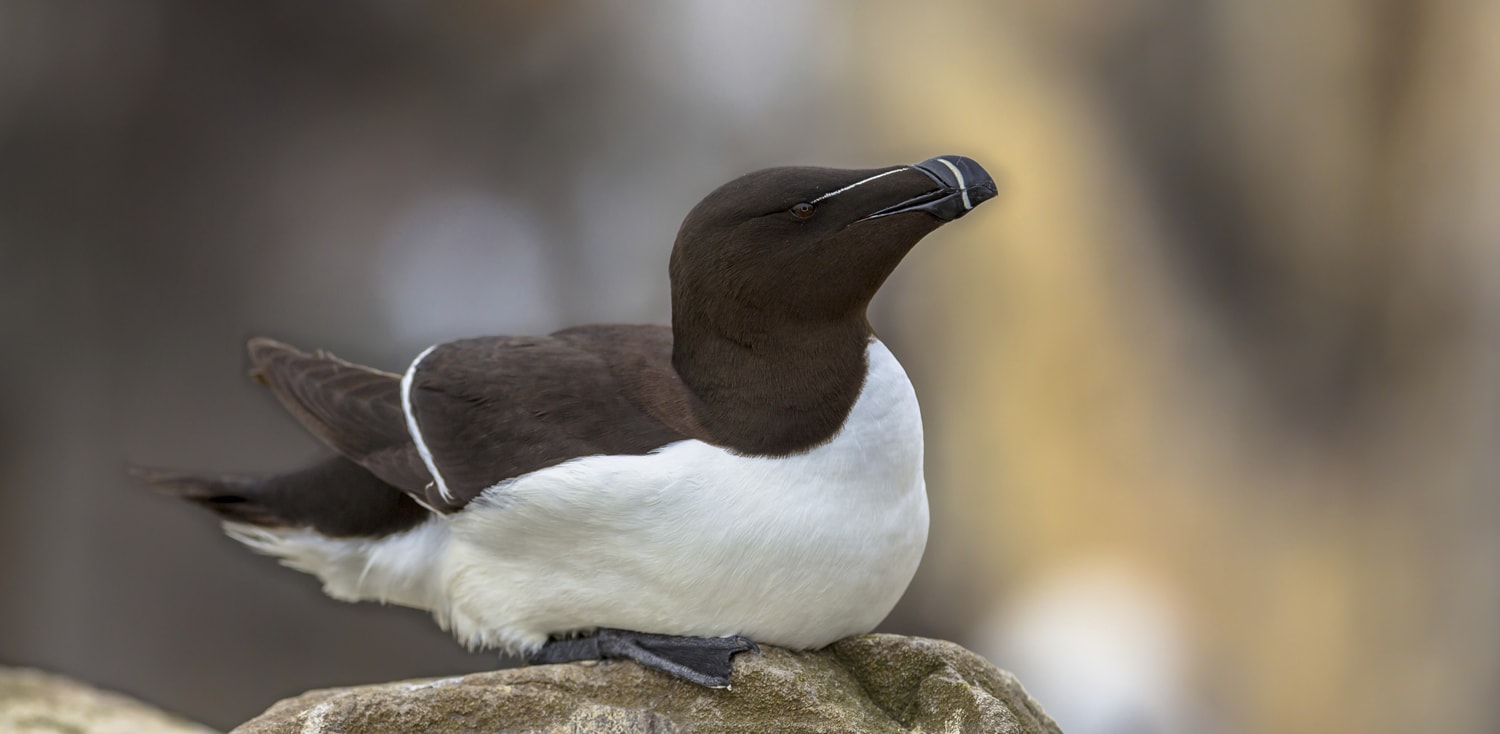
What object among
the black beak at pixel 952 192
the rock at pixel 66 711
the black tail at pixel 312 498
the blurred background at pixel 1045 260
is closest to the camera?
the black beak at pixel 952 192

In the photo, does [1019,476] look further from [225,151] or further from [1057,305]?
[225,151]

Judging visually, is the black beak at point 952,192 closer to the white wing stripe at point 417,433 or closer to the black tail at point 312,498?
the white wing stripe at point 417,433

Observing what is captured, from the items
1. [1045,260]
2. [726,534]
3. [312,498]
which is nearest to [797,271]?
[726,534]

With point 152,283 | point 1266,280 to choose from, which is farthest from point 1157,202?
point 152,283

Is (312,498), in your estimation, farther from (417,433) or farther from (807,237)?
(807,237)

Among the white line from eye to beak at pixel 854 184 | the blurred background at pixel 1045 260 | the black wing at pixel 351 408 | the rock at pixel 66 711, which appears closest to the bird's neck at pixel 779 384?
the white line from eye to beak at pixel 854 184

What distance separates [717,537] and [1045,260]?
243 cm

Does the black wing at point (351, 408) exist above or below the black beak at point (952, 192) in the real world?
below

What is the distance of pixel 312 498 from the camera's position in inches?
79.6

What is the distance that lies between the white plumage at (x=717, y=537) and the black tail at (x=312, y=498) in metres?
0.21

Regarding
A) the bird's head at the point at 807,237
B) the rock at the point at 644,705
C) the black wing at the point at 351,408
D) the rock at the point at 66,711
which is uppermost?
the bird's head at the point at 807,237

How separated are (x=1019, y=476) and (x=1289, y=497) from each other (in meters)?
0.80

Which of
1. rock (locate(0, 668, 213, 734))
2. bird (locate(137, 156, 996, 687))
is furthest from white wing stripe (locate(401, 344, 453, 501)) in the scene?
rock (locate(0, 668, 213, 734))

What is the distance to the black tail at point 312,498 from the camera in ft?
6.46
